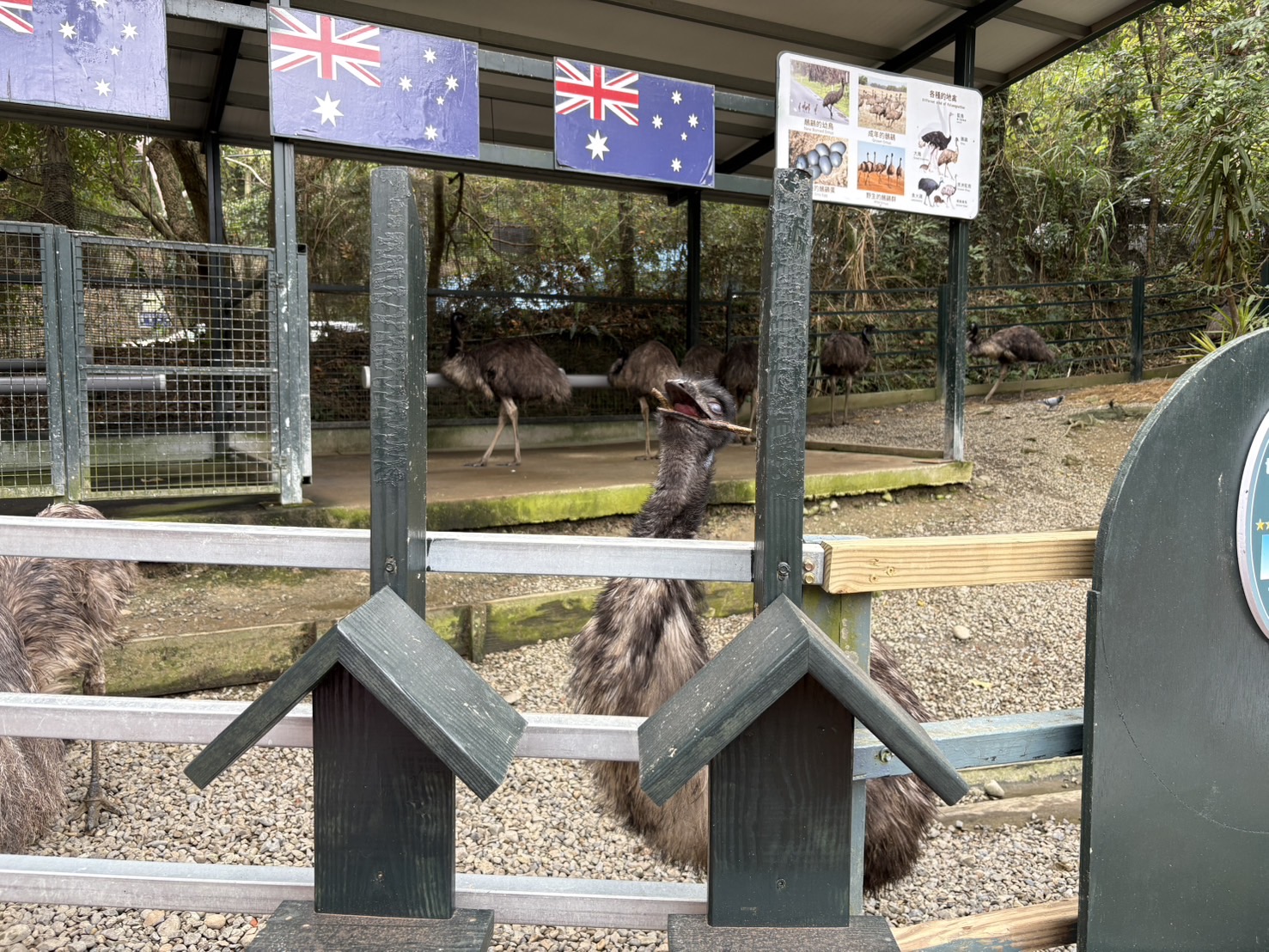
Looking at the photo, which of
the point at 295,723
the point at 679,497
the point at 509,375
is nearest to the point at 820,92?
the point at 509,375

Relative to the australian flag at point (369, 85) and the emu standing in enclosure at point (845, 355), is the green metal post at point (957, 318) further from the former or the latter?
the australian flag at point (369, 85)

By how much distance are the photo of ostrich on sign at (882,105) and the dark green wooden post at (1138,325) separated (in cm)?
608

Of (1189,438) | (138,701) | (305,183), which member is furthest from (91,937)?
(305,183)

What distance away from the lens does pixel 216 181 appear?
7.50 meters

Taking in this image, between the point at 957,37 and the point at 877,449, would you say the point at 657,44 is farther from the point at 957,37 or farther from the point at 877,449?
the point at 877,449

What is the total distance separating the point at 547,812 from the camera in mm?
3160

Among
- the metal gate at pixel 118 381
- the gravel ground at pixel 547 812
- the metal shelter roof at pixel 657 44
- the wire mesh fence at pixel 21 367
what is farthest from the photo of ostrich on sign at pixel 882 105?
the wire mesh fence at pixel 21 367

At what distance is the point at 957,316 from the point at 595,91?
118 inches

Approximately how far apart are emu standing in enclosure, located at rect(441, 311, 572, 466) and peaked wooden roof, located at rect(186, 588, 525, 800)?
19.0 feet

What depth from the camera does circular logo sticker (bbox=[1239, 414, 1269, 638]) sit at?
1457 millimetres

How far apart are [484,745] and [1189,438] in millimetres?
1104

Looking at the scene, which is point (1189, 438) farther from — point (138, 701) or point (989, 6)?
point (989, 6)

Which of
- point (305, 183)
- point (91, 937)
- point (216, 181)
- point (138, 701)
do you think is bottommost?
point (91, 937)

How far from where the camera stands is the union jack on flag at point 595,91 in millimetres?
5422
